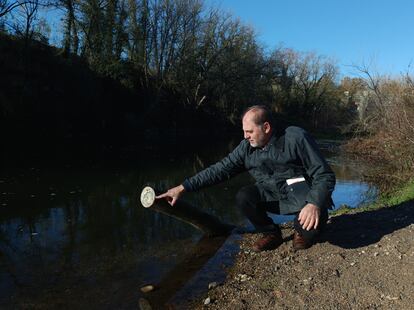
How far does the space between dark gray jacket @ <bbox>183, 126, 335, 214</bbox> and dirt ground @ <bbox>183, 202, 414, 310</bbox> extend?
25.0 inches

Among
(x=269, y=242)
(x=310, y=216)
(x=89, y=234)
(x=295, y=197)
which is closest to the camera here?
(x=310, y=216)

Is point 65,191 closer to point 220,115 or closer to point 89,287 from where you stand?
point 89,287

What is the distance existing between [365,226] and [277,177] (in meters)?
1.60

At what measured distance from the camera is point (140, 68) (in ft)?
123

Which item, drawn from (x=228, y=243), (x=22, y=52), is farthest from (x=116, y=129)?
(x=228, y=243)

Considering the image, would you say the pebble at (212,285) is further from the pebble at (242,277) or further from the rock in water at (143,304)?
the rock in water at (143,304)

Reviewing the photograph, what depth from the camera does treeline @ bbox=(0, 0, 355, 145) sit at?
24641 mm

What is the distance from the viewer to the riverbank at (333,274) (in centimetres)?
374

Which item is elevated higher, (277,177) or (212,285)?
(277,177)

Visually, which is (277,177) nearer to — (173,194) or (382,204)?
(173,194)

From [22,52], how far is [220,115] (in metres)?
25.7

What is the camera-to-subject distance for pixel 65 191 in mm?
10750

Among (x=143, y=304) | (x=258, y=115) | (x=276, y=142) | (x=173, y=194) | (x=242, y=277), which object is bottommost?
(x=143, y=304)

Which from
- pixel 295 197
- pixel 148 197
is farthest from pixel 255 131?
pixel 148 197
